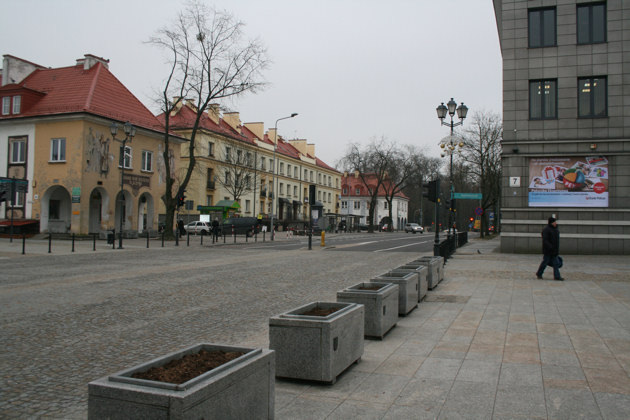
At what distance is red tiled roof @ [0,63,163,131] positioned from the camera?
37.0 m

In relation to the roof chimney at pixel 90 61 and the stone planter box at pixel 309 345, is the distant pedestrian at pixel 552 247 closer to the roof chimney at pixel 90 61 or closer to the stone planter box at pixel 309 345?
the stone planter box at pixel 309 345

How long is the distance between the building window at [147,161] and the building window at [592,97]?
102 feet

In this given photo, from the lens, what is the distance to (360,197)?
112000 mm

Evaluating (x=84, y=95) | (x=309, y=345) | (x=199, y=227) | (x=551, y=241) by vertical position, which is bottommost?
(x=309, y=345)

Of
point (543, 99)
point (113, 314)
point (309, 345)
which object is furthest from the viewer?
point (543, 99)

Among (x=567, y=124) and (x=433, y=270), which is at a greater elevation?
(x=567, y=124)

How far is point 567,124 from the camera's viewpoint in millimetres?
24406

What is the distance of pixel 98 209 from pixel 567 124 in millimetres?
32902

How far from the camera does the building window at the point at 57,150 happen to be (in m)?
35.8

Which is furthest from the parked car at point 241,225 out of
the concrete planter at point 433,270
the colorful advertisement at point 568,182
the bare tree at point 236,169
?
the concrete planter at point 433,270

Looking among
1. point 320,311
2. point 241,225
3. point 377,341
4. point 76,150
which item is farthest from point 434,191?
point 241,225

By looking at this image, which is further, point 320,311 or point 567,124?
point 567,124

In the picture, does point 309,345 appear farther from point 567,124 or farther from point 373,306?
point 567,124

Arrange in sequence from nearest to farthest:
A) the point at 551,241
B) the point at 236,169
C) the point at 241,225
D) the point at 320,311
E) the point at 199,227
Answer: the point at 320,311 < the point at 551,241 < the point at 241,225 < the point at 199,227 < the point at 236,169
